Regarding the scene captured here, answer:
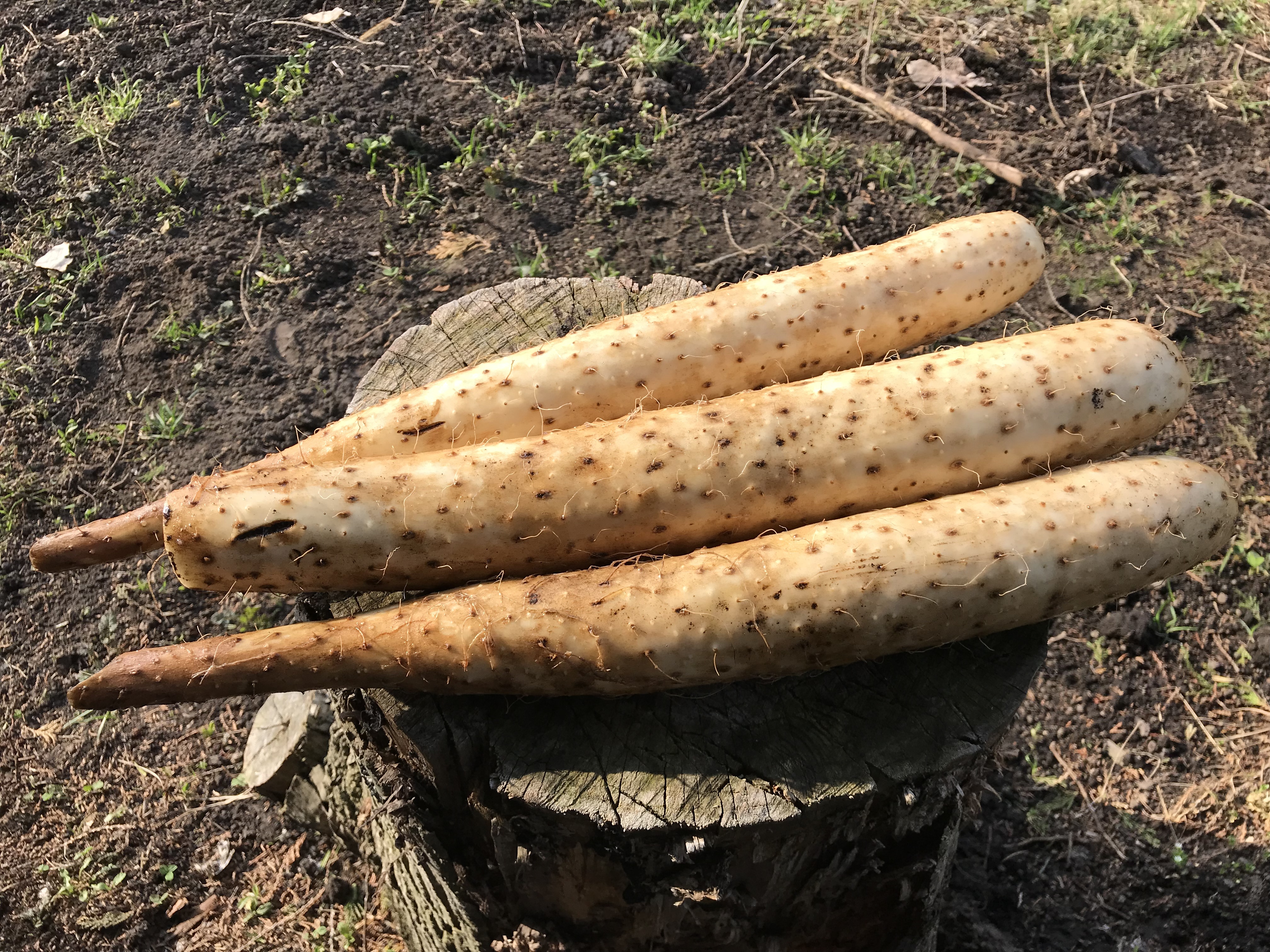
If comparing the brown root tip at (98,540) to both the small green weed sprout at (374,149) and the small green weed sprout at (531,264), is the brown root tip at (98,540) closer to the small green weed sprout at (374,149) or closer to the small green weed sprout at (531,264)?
the small green weed sprout at (531,264)

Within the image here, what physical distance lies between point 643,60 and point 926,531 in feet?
15.6

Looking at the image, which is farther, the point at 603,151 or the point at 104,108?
the point at 104,108

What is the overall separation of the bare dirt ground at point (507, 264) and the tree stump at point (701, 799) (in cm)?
54

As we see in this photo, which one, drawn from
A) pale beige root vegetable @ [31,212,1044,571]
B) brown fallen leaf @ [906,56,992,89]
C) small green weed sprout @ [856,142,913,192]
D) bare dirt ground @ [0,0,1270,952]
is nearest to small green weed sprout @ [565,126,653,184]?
bare dirt ground @ [0,0,1270,952]

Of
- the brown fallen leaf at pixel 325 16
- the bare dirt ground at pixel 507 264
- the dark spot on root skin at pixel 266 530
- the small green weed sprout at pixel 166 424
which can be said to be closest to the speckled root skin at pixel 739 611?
the dark spot on root skin at pixel 266 530

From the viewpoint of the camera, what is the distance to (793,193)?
18.3 ft

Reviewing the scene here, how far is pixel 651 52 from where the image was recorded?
6137 mm

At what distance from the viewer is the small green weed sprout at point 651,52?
20.0ft

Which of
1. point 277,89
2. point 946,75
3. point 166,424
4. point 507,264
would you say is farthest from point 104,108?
point 946,75

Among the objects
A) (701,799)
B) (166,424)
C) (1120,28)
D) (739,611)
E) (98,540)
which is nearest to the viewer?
(701,799)

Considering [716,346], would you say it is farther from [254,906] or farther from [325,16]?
[325,16]

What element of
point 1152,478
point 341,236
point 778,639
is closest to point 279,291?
point 341,236

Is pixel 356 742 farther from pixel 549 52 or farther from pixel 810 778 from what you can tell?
pixel 549 52

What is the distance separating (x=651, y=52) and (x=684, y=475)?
459 cm
